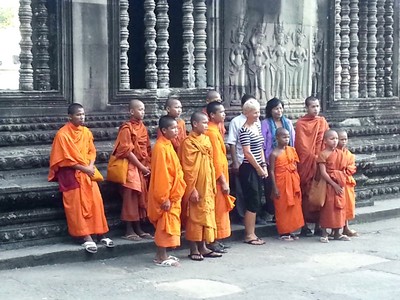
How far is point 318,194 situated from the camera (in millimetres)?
8820

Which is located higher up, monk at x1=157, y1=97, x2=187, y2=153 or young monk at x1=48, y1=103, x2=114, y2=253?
monk at x1=157, y1=97, x2=187, y2=153

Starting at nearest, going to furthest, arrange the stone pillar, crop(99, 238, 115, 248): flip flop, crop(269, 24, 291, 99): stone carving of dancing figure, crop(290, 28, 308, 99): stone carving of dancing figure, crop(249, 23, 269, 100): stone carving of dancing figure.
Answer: crop(99, 238, 115, 248): flip flop
the stone pillar
crop(249, 23, 269, 100): stone carving of dancing figure
crop(269, 24, 291, 99): stone carving of dancing figure
crop(290, 28, 308, 99): stone carving of dancing figure

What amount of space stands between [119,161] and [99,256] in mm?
1010

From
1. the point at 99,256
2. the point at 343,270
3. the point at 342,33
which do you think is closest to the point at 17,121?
the point at 99,256

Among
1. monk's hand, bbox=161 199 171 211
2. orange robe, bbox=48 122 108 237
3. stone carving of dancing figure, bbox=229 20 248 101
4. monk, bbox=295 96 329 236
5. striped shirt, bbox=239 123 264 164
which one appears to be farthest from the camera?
stone carving of dancing figure, bbox=229 20 248 101

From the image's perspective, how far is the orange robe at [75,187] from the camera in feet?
24.7

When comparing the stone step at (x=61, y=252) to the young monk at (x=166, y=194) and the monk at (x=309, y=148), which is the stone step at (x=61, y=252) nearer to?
the young monk at (x=166, y=194)

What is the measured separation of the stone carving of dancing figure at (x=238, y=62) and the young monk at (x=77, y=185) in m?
2.81

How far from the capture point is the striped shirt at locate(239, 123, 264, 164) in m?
8.44

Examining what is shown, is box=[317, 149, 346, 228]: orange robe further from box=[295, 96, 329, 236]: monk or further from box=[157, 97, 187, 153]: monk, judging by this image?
box=[157, 97, 187, 153]: monk

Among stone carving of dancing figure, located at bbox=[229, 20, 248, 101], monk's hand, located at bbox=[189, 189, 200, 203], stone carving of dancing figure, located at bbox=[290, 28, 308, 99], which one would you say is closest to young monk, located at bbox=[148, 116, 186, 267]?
monk's hand, located at bbox=[189, 189, 200, 203]

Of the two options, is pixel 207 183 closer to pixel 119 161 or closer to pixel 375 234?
pixel 119 161

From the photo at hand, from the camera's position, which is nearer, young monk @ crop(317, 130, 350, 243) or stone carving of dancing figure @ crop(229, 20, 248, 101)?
young monk @ crop(317, 130, 350, 243)

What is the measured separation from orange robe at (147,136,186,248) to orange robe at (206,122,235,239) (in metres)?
0.67
